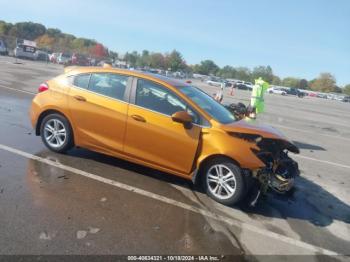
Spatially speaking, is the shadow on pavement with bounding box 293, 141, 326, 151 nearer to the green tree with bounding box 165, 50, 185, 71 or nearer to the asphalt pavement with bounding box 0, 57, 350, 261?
the asphalt pavement with bounding box 0, 57, 350, 261

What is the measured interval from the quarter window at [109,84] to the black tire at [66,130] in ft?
2.42

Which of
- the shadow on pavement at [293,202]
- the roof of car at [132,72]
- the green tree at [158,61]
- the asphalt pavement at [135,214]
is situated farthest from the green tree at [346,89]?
the roof of car at [132,72]

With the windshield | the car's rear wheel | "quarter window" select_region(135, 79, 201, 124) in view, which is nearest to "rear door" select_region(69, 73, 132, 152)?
"quarter window" select_region(135, 79, 201, 124)

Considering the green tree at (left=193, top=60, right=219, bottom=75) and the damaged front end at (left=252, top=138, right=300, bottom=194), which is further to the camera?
the green tree at (left=193, top=60, right=219, bottom=75)

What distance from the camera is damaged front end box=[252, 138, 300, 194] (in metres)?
5.49

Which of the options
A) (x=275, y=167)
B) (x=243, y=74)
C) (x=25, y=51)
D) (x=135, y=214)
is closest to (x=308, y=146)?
(x=275, y=167)

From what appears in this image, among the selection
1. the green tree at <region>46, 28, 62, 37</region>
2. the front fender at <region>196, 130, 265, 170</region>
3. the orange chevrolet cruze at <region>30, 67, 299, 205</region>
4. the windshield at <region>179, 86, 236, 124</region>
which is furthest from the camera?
the green tree at <region>46, 28, 62, 37</region>

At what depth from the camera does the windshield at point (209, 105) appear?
5.88 meters

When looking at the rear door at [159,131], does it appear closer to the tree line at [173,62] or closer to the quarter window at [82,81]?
the quarter window at [82,81]

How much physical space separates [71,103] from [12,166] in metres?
1.37

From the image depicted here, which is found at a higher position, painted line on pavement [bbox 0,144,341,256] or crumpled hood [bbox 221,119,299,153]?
crumpled hood [bbox 221,119,299,153]

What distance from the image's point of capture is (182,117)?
5480 millimetres

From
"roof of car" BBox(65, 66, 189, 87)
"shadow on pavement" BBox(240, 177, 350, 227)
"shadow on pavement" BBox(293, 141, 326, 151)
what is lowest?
"shadow on pavement" BBox(240, 177, 350, 227)

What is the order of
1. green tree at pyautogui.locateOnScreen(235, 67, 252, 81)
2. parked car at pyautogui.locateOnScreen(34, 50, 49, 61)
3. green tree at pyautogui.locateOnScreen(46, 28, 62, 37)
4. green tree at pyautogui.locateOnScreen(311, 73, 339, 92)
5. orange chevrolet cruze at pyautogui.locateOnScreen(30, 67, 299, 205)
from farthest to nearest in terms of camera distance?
green tree at pyautogui.locateOnScreen(235, 67, 252, 81) < green tree at pyautogui.locateOnScreen(311, 73, 339, 92) < green tree at pyautogui.locateOnScreen(46, 28, 62, 37) < parked car at pyautogui.locateOnScreen(34, 50, 49, 61) < orange chevrolet cruze at pyautogui.locateOnScreen(30, 67, 299, 205)
